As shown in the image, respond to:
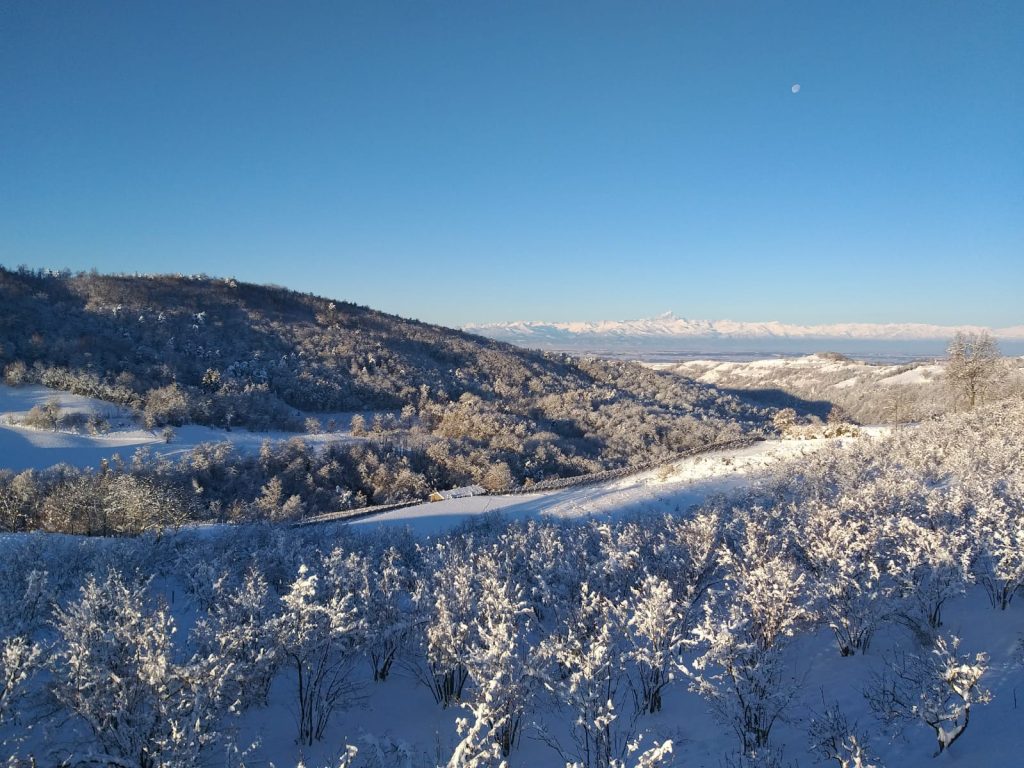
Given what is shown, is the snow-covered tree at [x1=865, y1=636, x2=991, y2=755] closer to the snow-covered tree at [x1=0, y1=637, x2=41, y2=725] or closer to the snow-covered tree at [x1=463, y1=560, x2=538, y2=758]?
the snow-covered tree at [x1=463, y1=560, x2=538, y2=758]

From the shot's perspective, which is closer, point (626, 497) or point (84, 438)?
point (626, 497)

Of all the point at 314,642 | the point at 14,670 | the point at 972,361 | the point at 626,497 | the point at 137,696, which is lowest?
the point at 626,497

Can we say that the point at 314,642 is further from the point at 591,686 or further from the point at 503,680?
the point at 591,686

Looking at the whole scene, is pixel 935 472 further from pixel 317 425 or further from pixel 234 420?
pixel 234 420

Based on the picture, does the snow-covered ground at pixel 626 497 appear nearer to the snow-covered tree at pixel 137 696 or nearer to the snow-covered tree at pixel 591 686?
the snow-covered tree at pixel 591 686

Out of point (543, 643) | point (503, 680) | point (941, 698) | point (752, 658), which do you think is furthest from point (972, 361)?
point (503, 680)

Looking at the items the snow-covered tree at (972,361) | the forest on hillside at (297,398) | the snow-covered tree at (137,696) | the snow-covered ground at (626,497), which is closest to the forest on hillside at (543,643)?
the snow-covered tree at (137,696)

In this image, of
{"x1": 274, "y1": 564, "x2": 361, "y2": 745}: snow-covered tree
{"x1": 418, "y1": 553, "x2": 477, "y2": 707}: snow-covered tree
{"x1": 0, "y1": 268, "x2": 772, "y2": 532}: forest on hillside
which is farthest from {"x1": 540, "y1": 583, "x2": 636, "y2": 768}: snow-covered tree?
{"x1": 0, "y1": 268, "x2": 772, "y2": 532}: forest on hillside
